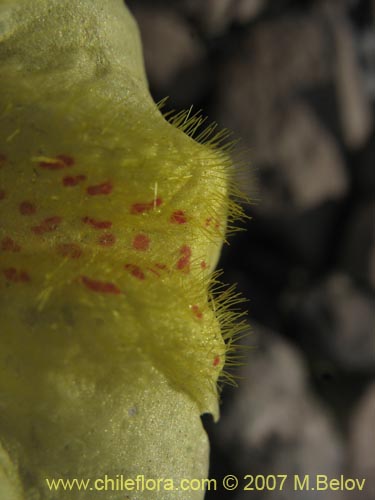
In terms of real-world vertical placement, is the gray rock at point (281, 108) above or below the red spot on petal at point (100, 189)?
below

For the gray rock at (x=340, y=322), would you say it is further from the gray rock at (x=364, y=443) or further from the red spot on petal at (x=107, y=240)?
the red spot on petal at (x=107, y=240)

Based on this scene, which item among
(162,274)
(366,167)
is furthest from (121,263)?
(366,167)

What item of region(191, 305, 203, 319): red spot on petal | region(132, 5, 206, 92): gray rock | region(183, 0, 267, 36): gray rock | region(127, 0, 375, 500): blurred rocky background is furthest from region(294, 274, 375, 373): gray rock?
region(191, 305, 203, 319): red spot on petal

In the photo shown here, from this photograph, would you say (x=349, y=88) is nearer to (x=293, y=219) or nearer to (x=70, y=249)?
(x=293, y=219)

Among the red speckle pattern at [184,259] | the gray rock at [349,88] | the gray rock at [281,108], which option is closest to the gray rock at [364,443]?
the gray rock at [281,108]

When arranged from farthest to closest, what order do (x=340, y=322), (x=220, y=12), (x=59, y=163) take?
(x=220, y=12), (x=340, y=322), (x=59, y=163)

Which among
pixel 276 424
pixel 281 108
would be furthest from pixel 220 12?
pixel 276 424

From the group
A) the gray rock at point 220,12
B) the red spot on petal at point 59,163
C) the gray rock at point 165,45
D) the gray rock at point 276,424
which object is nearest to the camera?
the red spot on petal at point 59,163
